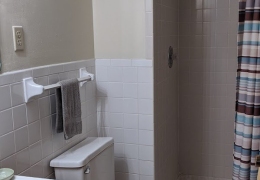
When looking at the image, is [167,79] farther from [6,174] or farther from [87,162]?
[6,174]

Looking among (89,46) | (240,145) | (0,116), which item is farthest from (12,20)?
(240,145)

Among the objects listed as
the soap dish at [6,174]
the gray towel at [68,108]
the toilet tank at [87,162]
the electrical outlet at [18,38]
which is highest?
the electrical outlet at [18,38]

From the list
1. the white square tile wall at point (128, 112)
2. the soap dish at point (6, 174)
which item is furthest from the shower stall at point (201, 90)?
the soap dish at point (6, 174)

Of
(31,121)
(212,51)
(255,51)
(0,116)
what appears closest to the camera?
(0,116)

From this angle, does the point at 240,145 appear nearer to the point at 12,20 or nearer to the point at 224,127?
the point at 224,127

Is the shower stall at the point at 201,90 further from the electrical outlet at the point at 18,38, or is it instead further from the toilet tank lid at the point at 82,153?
the electrical outlet at the point at 18,38

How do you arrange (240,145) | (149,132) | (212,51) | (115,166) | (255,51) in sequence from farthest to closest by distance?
(212,51) < (115,166) < (149,132) < (240,145) < (255,51)

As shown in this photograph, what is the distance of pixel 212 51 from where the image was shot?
272 centimetres

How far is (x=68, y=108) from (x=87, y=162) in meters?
0.30

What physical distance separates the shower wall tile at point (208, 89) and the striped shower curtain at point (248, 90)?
0.78 metres

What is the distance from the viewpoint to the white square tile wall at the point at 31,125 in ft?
4.73

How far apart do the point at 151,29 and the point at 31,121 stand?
35.9 inches

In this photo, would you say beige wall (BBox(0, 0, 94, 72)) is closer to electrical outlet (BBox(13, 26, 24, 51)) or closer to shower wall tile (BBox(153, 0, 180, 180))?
electrical outlet (BBox(13, 26, 24, 51))

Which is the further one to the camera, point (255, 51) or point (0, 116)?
point (255, 51)
